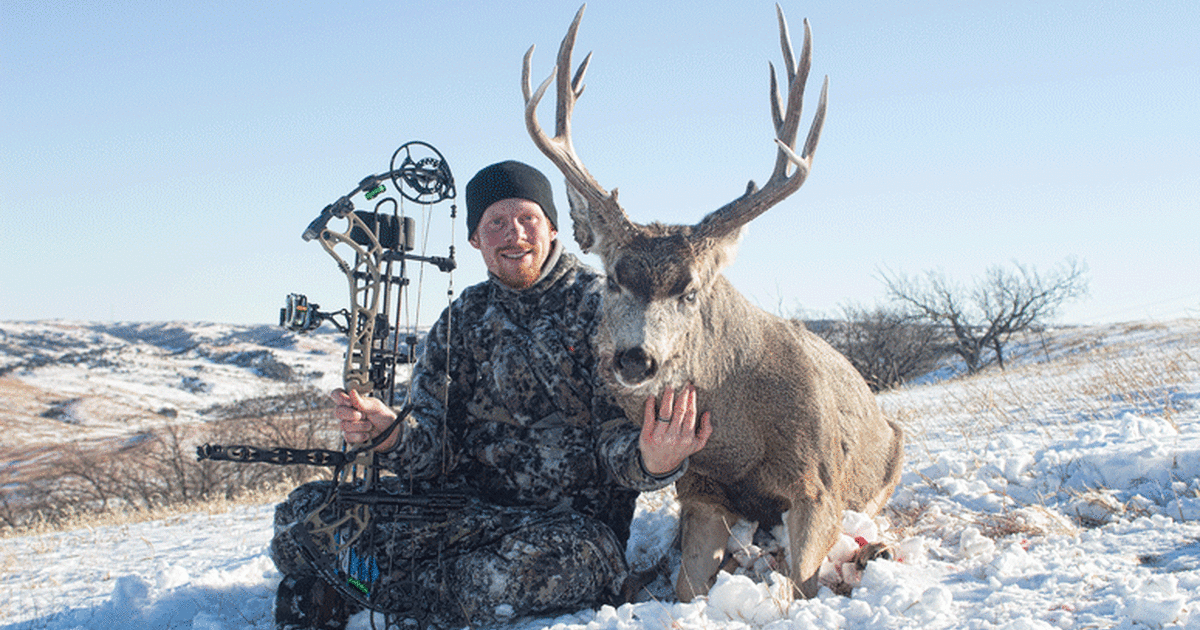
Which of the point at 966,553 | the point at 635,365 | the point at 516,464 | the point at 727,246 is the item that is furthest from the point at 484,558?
the point at 966,553

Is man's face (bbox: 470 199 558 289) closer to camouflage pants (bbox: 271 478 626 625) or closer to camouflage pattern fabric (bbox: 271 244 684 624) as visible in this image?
camouflage pattern fabric (bbox: 271 244 684 624)

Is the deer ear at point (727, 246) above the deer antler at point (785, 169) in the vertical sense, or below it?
below

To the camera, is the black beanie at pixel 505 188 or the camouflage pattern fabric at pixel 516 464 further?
the black beanie at pixel 505 188

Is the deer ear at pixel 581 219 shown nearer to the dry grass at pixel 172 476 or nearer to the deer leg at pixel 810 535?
the deer leg at pixel 810 535

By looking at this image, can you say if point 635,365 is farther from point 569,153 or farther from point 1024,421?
point 1024,421

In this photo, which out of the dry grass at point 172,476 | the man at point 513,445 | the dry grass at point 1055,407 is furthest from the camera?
the dry grass at point 172,476

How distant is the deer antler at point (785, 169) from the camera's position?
3.35 meters

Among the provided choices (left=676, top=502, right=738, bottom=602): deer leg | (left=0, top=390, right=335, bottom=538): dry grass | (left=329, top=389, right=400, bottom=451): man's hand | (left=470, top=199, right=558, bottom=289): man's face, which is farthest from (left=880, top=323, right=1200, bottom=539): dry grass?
(left=0, top=390, right=335, bottom=538): dry grass

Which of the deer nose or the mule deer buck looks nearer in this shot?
the deer nose

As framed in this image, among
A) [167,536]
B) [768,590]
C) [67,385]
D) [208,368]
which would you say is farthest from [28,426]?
[768,590]

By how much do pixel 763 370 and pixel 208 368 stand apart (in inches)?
2646

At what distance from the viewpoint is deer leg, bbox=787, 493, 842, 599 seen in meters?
3.13

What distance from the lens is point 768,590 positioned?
279 centimetres

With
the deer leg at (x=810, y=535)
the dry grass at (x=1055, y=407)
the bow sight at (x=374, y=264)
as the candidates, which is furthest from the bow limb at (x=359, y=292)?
the dry grass at (x=1055, y=407)
